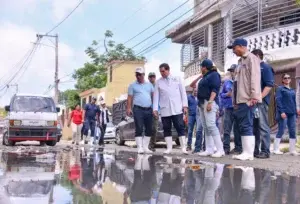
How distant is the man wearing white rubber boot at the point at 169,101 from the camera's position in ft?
29.6

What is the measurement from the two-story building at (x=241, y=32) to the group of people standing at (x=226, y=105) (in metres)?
6.70

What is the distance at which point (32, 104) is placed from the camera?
1484 centimetres

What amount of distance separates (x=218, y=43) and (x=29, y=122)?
37.7ft

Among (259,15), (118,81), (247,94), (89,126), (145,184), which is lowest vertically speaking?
(145,184)

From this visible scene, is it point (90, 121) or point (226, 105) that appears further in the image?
point (90, 121)

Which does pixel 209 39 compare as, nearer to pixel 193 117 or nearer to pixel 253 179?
pixel 193 117

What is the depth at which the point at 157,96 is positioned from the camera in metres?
9.18

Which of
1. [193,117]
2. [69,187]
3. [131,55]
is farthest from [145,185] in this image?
[131,55]

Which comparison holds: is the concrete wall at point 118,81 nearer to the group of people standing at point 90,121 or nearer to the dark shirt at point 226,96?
the group of people standing at point 90,121

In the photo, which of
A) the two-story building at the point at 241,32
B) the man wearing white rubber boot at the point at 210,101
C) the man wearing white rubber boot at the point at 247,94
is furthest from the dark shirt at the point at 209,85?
the two-story building at the point at 241,32

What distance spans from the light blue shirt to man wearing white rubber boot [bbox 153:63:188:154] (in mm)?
290

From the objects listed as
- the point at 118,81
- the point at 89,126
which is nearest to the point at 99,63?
the point at 118,81

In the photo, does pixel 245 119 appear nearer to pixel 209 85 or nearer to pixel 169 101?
pixel 209 85

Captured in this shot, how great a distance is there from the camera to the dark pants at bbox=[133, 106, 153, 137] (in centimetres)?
938
